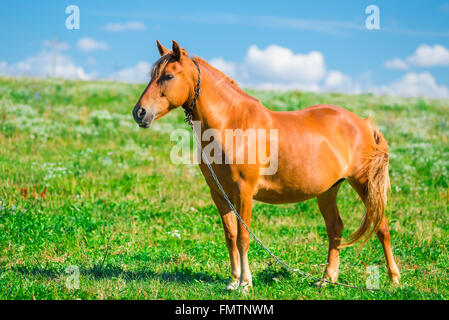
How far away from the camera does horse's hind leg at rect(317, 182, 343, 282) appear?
5.20m

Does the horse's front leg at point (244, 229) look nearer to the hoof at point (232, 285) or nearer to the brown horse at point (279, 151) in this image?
the brown horse at point (279, 151)

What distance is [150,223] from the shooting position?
24.3 ft

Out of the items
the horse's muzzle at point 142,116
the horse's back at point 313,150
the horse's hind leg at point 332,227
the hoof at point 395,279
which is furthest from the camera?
the horse's hind leg at point 332,227

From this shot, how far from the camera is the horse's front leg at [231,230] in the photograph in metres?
4.64

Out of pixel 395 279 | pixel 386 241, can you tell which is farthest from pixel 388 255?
pixel 395 279

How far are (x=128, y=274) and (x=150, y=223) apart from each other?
224 centimetres

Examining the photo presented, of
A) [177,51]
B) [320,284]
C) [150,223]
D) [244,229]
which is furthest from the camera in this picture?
Result: [150,223]

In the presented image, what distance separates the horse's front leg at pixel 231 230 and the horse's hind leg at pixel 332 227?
51.1 inches

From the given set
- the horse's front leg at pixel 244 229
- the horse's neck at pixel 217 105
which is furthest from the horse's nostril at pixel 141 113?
the horse's front leg at pixel 244 229

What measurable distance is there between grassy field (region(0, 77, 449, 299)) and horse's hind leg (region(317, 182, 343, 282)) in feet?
0.78

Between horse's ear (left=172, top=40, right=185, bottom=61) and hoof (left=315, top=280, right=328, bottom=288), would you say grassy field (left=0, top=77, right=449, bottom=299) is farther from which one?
horse's ear (left=172, top=40, right=185, bottom=61)

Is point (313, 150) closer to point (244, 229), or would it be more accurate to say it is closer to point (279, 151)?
point (279, 151)

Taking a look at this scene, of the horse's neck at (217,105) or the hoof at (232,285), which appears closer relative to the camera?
the horse's neck at (217,105)

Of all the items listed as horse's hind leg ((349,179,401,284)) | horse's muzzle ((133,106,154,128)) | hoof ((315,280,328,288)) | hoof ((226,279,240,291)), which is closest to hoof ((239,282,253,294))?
hoof ((226,279,240,291))
